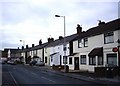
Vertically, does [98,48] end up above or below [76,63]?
above

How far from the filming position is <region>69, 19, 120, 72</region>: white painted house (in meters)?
35.0

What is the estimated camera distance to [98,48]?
39500mm

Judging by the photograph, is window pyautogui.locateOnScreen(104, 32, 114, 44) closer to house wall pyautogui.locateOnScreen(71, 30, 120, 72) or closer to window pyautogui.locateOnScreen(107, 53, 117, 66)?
house wall pyautogui.locateOnScreen(71, 30, 120, 72)

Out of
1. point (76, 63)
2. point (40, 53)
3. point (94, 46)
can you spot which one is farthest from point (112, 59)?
point (40, 53)

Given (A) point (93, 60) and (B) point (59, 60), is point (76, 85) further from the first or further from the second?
(B) point (59, 60)

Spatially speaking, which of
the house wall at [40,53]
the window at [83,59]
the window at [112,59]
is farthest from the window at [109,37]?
the house wall at [40,53]

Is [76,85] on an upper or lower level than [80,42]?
lower

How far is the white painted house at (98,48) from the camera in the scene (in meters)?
35.0

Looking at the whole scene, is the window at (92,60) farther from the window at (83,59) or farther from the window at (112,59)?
the window at (112,59)

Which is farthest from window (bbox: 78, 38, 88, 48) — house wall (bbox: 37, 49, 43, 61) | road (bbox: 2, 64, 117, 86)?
house wall (bbox: 37, 49, 43, 61)

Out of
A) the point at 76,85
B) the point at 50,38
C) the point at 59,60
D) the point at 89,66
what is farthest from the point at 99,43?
the point at 50,38

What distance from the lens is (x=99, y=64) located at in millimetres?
39344

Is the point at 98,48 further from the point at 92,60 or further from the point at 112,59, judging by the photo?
the point at 112,59

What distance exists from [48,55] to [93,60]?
126ft
